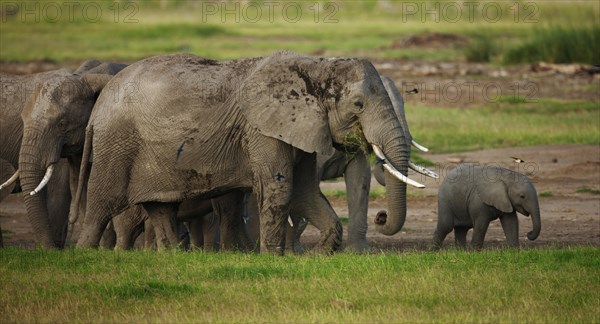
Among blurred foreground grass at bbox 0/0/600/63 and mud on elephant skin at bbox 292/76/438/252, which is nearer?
mud on elephant skin at bbox 292/76/438/252

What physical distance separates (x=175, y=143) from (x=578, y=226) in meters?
5.67

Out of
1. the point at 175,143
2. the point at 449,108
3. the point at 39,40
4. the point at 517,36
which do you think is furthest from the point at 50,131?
the point at 39,40

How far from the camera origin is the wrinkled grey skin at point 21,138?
14438 millimetres

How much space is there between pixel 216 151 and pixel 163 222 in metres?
1.12

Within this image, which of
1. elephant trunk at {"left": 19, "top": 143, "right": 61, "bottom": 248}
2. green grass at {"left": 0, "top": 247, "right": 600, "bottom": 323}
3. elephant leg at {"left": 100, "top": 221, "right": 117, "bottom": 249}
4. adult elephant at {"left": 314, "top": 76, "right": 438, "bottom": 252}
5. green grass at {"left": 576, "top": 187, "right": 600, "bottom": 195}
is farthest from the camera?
green grass at {"left": 576, "top": 187, "right": 600, "bottom": 195}

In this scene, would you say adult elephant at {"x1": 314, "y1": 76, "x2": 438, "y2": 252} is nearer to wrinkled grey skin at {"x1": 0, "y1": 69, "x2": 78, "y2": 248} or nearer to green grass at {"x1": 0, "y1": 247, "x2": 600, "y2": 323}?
green grass at {"x1": 0, "y1": 247, "x2": 600, "y2": 323}

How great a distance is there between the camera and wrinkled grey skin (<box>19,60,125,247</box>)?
527 inches

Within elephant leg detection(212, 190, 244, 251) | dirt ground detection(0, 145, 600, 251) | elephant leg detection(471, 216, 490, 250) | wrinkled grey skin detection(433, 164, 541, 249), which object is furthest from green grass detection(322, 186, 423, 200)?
elephant leg detection(212, 190, 244, 251)

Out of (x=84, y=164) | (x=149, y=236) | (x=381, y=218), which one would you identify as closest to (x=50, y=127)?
(x=84, y=164)

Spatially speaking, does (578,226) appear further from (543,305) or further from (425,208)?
(543,305)

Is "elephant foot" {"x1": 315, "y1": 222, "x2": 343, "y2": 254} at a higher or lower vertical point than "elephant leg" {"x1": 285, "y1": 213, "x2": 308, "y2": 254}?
higher

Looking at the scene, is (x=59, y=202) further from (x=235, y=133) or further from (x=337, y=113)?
(x=337, y=113)

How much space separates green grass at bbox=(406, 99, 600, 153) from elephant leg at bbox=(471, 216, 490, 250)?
7.27m

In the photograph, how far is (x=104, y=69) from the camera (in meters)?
14.8
